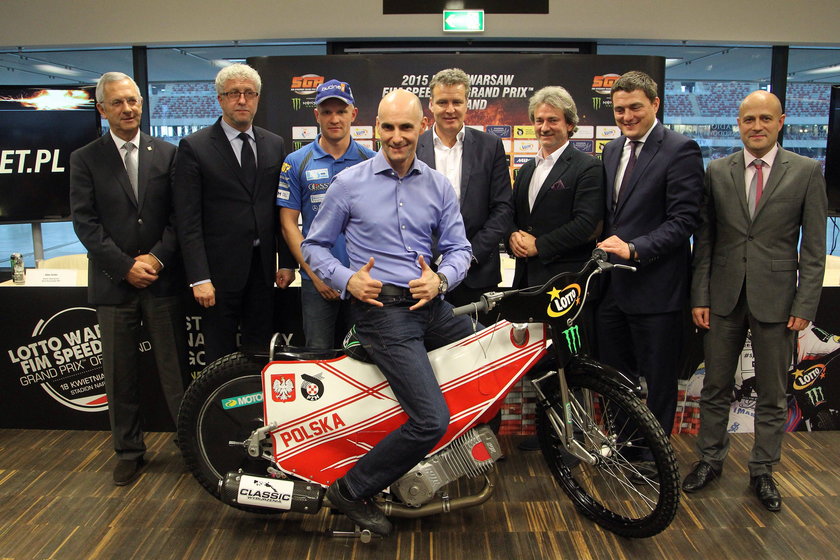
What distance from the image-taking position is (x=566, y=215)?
2994 millimetres

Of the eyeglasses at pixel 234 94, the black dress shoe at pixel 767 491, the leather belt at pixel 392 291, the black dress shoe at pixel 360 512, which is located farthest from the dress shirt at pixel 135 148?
the black dress shoe at pixel 767 491

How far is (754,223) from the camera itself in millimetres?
2688

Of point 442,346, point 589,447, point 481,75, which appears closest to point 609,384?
point 589,447

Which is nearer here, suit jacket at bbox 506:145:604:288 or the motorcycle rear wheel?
the motorcycle rear wheel

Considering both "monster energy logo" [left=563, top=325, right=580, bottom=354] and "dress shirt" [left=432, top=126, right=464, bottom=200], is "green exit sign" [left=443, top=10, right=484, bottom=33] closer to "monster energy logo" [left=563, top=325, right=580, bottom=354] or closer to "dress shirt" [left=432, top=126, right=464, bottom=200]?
"dress shirt" [left=432, top=126, right=464, bottom=200]

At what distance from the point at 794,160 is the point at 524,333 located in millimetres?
1349

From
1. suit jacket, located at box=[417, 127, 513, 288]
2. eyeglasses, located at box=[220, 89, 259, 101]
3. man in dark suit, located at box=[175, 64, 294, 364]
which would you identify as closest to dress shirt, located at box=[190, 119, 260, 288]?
man in dark suit, located at box=[175, 64, 294, 364]

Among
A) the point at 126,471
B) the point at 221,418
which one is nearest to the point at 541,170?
the point at 221,418

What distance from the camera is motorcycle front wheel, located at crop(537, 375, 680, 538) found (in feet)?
7.57

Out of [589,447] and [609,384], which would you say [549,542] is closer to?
[589,447]

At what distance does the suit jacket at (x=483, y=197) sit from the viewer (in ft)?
9.80

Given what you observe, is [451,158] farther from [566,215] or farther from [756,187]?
[756,187]

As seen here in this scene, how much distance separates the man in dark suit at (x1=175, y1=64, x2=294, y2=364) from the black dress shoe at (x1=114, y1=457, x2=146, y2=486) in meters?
0.62

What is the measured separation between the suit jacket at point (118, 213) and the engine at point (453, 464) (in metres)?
1.44
